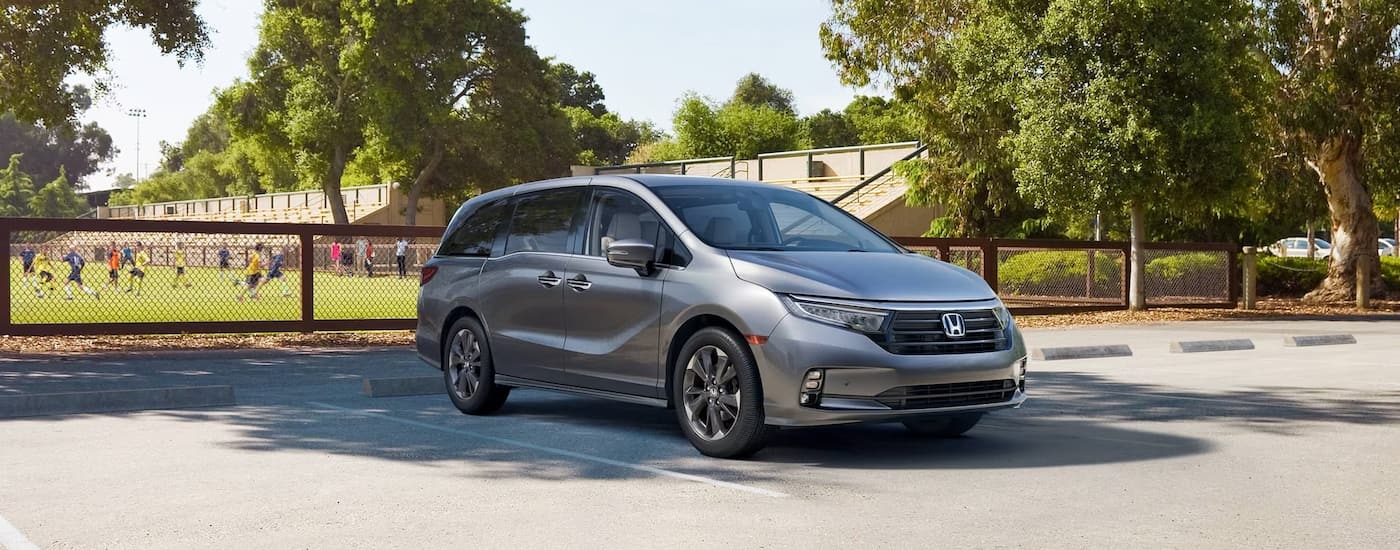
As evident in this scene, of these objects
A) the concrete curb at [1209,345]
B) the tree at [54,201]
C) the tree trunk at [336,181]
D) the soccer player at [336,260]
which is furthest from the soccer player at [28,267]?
the tree at [54,201]

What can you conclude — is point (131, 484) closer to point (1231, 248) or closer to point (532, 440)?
point (532, 440)

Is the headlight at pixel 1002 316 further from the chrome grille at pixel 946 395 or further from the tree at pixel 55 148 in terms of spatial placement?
the tree at pixel 55 148

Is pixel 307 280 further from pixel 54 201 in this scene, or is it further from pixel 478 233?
pixel 54 201

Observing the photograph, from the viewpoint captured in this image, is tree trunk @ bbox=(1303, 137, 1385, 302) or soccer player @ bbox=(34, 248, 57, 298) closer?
soccer player @ bbox=(34, 248, 57, 298)

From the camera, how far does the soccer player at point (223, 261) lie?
1767 cm

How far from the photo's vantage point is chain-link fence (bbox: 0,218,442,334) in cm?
1639

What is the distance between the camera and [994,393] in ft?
27.0

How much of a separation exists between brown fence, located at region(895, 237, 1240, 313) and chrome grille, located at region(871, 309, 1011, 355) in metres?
15.2

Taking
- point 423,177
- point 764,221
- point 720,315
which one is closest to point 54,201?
point 423,177

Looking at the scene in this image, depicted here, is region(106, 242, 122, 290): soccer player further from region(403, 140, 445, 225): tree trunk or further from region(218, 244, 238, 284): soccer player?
region(403, 140, 445, 225): tree trunk

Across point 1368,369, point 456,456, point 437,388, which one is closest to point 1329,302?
point 1368,369

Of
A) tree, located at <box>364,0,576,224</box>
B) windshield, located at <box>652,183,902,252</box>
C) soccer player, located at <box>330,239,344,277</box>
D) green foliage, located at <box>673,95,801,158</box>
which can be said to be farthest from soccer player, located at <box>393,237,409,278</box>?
green foliage, located at <box>673,95,801,158</box>

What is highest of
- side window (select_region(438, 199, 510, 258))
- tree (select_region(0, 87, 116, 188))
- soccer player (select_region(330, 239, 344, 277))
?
tree (select_region(0, 87, 116, 188))

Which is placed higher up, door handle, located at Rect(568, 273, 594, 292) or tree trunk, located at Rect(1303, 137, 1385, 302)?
tree trunk, located at Rect(1303, 137, 1385, 302)
